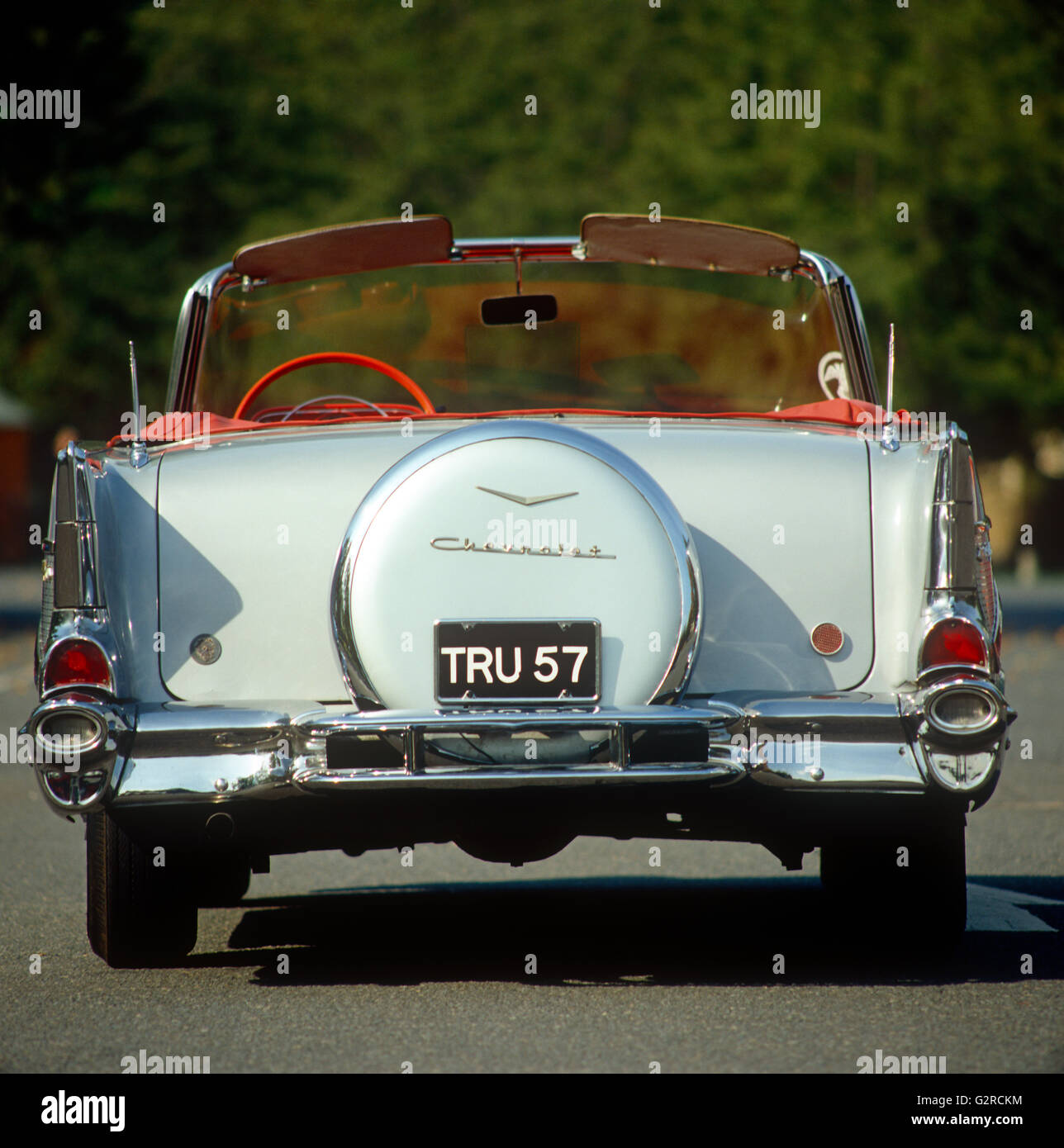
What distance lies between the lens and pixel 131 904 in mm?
4906

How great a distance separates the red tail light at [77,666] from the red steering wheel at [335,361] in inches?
58.1

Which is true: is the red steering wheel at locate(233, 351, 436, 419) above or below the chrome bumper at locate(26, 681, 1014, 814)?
above

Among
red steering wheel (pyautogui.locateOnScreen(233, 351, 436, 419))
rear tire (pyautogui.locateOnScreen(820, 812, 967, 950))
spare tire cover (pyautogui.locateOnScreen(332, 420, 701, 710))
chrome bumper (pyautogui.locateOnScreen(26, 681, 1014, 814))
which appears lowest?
rear tire (pyautogui.locateOnScreen(820, 812, 967, 950))

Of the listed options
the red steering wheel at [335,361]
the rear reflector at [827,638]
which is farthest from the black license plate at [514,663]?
the red steering wheel at [335,361]

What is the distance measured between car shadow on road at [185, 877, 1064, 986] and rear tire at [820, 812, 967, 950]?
0.18ft

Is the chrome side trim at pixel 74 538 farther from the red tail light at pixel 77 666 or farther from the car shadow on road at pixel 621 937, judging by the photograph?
the car shadow on road at pixel 621 937

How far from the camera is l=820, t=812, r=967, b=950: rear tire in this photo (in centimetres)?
489

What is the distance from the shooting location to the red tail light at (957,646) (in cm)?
445

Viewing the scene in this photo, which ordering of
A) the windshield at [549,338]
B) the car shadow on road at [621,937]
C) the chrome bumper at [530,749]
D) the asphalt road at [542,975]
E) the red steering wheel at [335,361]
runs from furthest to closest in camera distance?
the windshield at [549,338] < the red steering wheel at [335,361] < the car shadow on road at [621,937] < the chrome bumper at [530,749] < the asphalt road at [542,975]

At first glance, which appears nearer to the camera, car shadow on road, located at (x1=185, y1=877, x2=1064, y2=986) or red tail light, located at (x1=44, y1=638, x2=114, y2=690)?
red tail light, located at (x1=44, y1=638, x2=114, y2=690)

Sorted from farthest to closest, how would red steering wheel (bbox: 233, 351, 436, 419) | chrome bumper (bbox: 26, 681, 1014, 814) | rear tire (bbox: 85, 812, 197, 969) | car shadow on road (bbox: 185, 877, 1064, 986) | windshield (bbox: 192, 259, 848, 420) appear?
windshield (bbox: 192, 259, 848, 420) < red steering wheel (bbox: 233, 351, 436, 419) < car shadow on road (bbox: 185, 877, 1064, 986) < rear tire (bbox: 85, 812, 197, 969) < chrome bumper (bbox: 26, 681, 1014, 814)

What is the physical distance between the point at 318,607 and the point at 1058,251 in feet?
106

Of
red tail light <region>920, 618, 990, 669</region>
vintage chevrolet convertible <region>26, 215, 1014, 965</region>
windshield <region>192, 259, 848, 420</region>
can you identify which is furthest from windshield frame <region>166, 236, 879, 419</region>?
red tail light <region>920, 618, 990, 669</region>

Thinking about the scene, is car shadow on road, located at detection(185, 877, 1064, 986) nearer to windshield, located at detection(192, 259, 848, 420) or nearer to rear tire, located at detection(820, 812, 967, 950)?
rear tire, located at detection(820, 812, 967, 950)
